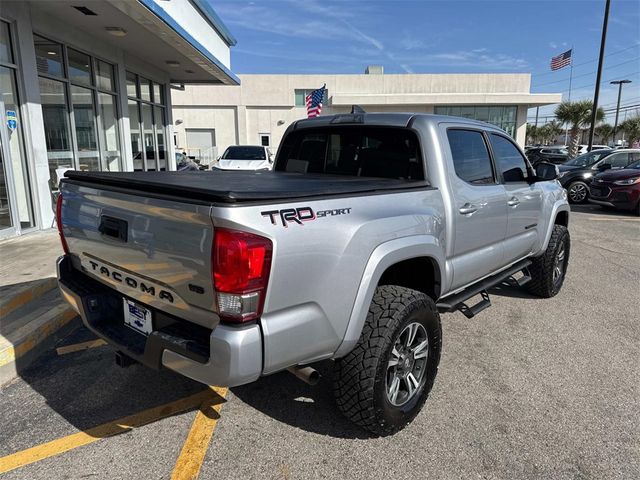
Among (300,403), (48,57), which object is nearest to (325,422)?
(300,403)

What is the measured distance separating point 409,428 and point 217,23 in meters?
13.4

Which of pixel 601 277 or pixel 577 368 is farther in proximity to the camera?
pixel 601 277

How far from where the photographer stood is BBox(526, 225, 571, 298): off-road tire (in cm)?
511

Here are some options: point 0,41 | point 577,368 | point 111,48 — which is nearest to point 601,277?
point 577,368

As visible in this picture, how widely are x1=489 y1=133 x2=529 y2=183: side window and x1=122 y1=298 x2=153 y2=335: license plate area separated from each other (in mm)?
3237

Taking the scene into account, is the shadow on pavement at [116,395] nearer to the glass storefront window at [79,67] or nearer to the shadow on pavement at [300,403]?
the shadow on pavement at [300,403]

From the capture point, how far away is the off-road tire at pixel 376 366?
2516mm

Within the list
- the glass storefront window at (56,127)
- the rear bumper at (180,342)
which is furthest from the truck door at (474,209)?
the glass storefront window at (56,127)

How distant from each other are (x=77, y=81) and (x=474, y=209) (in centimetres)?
883

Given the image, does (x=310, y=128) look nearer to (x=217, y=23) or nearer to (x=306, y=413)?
(x=306, y=413)

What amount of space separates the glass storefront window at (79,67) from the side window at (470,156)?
831 cm

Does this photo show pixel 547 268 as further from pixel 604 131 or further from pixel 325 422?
pixel 604 131

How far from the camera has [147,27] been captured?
27.6 feet

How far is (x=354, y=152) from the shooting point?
3.80 m
